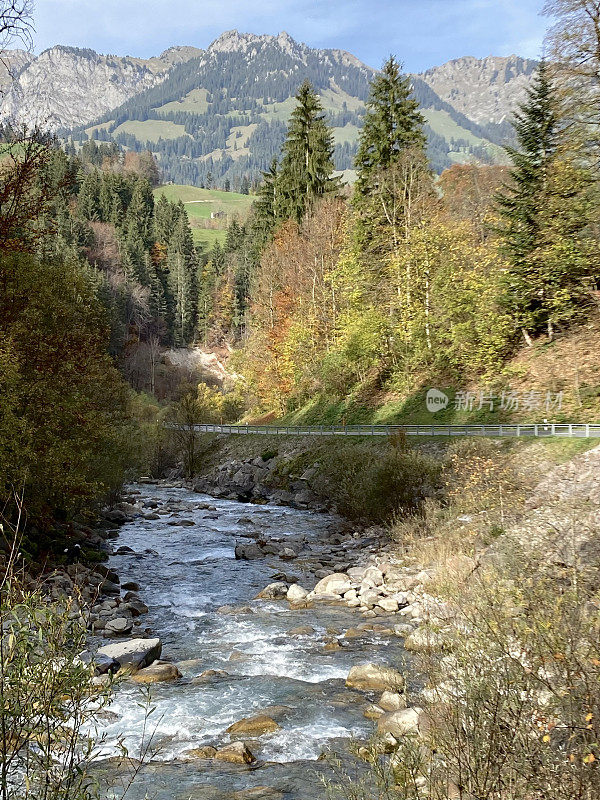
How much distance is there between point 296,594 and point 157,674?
17.8 ft

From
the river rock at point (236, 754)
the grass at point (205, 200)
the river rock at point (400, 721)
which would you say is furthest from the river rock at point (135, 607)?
the grass at point (205, 200)

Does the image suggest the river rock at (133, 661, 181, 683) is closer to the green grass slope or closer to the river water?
the river water

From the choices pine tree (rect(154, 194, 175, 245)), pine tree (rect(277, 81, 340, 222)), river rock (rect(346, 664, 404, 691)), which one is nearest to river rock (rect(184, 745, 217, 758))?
river rock (rect(346, 664, 404, 691))

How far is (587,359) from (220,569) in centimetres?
1921

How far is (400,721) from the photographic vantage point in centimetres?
826

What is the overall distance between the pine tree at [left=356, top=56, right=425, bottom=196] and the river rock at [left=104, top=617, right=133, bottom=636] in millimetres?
32755

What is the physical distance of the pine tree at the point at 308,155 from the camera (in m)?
49.7

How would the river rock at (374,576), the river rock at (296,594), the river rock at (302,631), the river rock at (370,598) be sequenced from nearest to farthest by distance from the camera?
the river rock at (302,631) → the river rock at (370,598) → the river rock at (296,594) → the river rock at (374,576)

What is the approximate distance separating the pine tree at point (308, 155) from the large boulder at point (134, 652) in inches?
1664

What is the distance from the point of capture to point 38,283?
16.3 m

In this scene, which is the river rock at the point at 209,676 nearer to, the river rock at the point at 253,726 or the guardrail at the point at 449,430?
the river rock at the point at 253,726

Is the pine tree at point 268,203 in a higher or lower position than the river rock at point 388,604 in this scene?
higher

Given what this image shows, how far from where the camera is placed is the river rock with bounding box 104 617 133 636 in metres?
13.3

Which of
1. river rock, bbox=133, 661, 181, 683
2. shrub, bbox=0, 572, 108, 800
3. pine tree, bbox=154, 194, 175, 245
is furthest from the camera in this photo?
pine tree, bbox=154, 194, 175, 245
